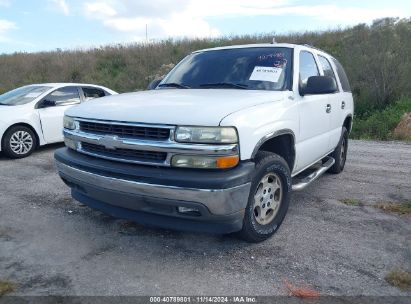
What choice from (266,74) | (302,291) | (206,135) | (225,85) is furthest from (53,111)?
(302,291)

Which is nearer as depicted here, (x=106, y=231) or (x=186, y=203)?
(x=186, y=203)

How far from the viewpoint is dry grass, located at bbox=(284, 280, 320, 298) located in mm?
2854

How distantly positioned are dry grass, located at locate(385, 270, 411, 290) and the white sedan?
22.0 ft

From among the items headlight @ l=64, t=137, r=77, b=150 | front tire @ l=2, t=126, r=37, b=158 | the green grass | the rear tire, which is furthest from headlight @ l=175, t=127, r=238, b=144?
the green grass

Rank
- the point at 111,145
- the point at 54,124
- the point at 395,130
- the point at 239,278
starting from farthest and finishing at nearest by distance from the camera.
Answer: the point at 395,130
the point at 54,124
the point at 111,145
the point at 239,278

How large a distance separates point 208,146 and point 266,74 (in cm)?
156

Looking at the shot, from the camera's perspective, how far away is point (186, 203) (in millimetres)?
3014

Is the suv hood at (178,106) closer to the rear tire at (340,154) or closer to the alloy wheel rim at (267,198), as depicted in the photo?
the alloy wheel rim at (267,198)

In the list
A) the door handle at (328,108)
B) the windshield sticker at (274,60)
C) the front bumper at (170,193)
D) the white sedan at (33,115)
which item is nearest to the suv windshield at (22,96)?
the white sedan at (33,115)

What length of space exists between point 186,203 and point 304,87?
2.04 metres

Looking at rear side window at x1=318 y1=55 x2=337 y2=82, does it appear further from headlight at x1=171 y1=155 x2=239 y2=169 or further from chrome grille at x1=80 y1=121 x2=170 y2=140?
chrome grille at x1=80 y1=121 x2=170 y2=140

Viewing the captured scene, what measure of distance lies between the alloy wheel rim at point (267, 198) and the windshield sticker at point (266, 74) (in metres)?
1.09

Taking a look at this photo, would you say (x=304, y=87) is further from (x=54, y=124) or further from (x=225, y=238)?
(x=54, y=124)

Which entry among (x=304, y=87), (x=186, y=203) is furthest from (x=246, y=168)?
(x=304, y=87)
